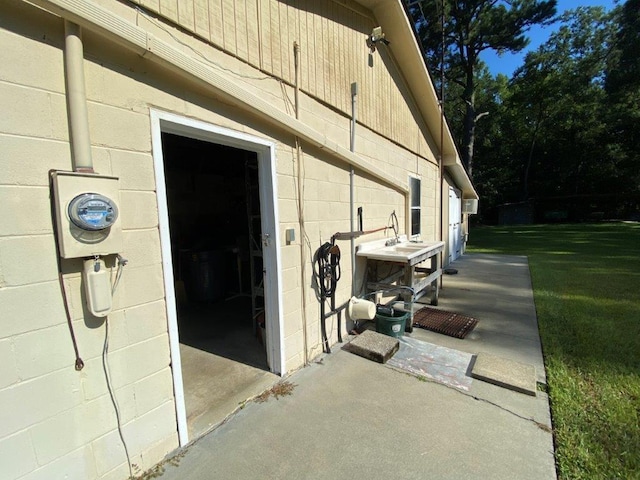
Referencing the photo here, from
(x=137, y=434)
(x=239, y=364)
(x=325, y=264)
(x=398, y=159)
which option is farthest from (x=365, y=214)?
(x=137, y=434)

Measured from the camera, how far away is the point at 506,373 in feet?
9.75

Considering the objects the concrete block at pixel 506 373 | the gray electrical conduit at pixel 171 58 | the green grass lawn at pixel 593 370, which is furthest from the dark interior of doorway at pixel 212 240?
the green grass lawn at pixel 593 370

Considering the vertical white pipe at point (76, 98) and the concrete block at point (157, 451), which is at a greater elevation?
the vertical white pipe at point (76, 98)

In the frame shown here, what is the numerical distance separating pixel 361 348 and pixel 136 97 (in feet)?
10.4

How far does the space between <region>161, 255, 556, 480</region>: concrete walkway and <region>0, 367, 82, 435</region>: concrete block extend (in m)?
0.83

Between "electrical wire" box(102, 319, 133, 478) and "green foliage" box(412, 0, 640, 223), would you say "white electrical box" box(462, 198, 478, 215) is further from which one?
"electrical wire" box(102, 319, 133, 478)

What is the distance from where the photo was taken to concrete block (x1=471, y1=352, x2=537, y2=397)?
278 cm

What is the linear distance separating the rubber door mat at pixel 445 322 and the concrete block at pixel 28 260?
4205 millimetres

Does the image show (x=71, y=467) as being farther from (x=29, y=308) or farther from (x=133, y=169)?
(x=133, y=169)

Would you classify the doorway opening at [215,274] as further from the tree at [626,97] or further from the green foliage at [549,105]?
the tree at [626,97]

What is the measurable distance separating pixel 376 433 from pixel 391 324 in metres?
1.71

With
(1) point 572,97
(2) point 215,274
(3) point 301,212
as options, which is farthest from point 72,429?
(1) point 572,97

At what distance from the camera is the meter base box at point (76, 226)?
59.1 inches

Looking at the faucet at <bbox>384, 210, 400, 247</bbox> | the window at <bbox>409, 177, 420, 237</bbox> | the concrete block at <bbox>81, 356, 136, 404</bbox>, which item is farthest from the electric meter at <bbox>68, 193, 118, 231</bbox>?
the window at <bbox>409, 177, 420, 237</bbox>
